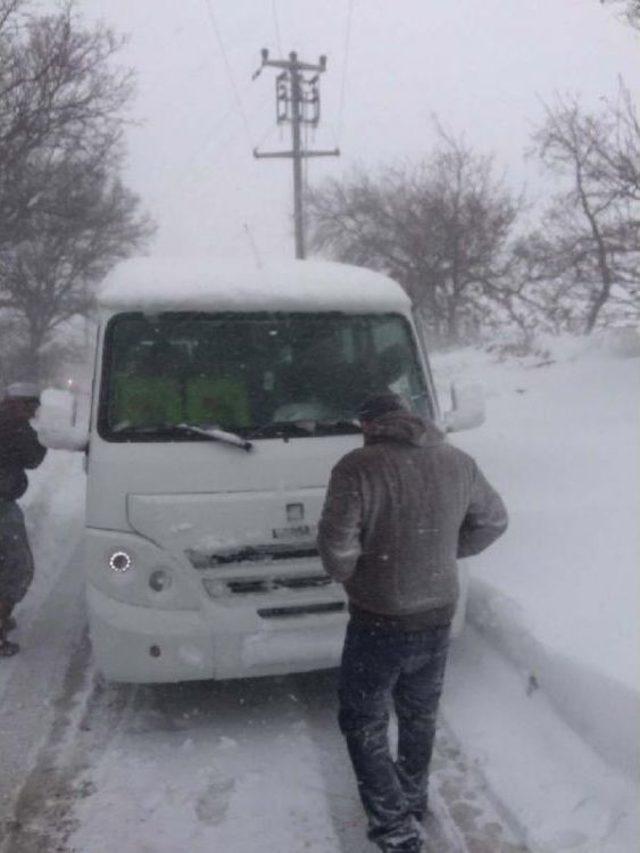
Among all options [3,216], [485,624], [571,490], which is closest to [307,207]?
[3,216]

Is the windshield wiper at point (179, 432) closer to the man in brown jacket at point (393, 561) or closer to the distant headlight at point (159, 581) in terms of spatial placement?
the distant headlight at point (159, 581)

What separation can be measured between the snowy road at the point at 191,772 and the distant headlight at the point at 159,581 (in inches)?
32.4

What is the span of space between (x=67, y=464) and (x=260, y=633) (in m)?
11.3

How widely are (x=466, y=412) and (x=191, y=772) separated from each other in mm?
2497

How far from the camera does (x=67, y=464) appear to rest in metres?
15.9

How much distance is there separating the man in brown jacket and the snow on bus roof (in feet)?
6.70

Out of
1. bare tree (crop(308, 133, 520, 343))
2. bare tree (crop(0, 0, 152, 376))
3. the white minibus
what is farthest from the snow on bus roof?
bare tree (crop(308, 133, 520, 343))

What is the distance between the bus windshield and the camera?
18.2ft

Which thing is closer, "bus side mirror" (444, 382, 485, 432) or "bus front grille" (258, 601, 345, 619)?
"bus front grille" (258, 601, 345, 619)

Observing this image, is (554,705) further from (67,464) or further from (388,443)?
(67,464)

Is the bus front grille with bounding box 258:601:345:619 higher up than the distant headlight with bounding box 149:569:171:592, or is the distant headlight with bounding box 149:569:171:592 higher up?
the distant headlight with bounding box 149:569:171:592

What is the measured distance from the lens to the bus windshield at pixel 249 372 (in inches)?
219

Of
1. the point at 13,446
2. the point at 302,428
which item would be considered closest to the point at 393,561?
the point at 302,428

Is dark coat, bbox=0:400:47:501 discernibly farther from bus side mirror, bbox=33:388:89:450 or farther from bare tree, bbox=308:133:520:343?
bare tree, bbox=308:133:520:343
